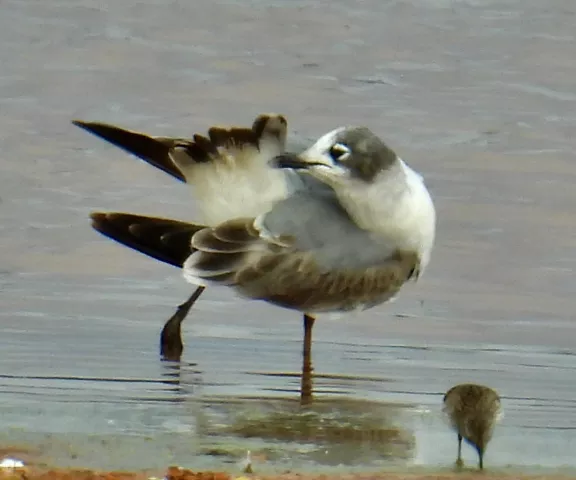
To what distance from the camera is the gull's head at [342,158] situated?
24.4 feet

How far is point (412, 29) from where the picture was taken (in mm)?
14031

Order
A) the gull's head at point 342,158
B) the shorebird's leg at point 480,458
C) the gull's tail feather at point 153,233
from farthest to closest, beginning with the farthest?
1. the gull's tail feather at point 153,233
2. the gull's head at point 342,158
3. the shorebird's leg at point 480,458

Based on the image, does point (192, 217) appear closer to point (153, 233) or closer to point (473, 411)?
point (153, 233)

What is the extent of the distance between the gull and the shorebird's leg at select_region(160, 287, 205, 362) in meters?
0.32

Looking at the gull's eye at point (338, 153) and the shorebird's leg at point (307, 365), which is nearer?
the shorebird's leg at point (307, 365)

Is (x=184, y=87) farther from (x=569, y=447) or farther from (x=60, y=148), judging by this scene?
(x=569, y=447)

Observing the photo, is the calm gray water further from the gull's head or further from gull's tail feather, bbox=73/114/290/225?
the gull's head

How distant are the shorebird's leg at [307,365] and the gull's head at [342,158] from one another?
67cm

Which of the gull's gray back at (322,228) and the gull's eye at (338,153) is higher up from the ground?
the gull's eye at (338,153)

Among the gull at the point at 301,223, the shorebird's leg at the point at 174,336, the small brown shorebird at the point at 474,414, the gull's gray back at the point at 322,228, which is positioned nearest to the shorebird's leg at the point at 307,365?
the gull at the point at 301,223

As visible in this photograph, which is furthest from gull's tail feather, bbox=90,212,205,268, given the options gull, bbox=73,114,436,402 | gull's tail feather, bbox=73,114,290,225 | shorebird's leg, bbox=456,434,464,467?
shorebird's leg, bbox=456,434,464,467

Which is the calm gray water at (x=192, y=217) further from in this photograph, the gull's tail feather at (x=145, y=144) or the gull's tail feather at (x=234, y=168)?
the gull's tail feather at (x=145, y=144)

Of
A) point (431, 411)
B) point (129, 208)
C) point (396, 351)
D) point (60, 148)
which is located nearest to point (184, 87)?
point (60, 148)

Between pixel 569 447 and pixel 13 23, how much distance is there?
844cm
